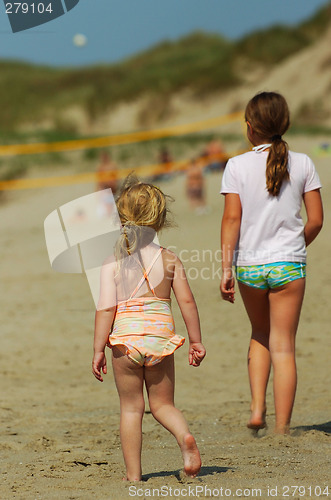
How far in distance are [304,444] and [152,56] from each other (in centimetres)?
5997

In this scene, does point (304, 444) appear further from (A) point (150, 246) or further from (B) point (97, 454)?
(A) point (150, 246)

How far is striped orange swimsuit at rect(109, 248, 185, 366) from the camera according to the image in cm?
307

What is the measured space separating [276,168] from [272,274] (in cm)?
53

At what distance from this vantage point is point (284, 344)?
3.83 m

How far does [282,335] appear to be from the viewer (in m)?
3.83

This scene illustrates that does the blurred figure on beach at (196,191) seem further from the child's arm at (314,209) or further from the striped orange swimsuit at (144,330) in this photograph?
the striped orange swimsuit at (144,330)

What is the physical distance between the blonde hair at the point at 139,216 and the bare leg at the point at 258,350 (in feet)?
2.78

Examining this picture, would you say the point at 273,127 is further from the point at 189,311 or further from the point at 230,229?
the point at 189,311

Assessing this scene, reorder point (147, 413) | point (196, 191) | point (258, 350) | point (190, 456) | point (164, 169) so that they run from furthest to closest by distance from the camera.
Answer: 1. point (164, 169)
2. point (196, 191)
3. point (147, 413)
4. point (258, 350)
5. point (190, 456)

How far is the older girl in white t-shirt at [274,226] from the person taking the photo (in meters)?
3.75

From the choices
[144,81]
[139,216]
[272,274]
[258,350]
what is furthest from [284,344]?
[144,81]

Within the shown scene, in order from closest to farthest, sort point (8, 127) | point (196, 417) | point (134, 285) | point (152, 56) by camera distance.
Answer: point (134, 285) < point (196, 417) < point (8, 127) < point (152, 56)

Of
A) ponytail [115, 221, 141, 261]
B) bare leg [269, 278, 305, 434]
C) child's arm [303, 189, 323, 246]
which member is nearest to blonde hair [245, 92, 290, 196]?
child's arm [303, 189, 323, 246]

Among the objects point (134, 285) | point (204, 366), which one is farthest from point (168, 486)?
point (204, 366)
